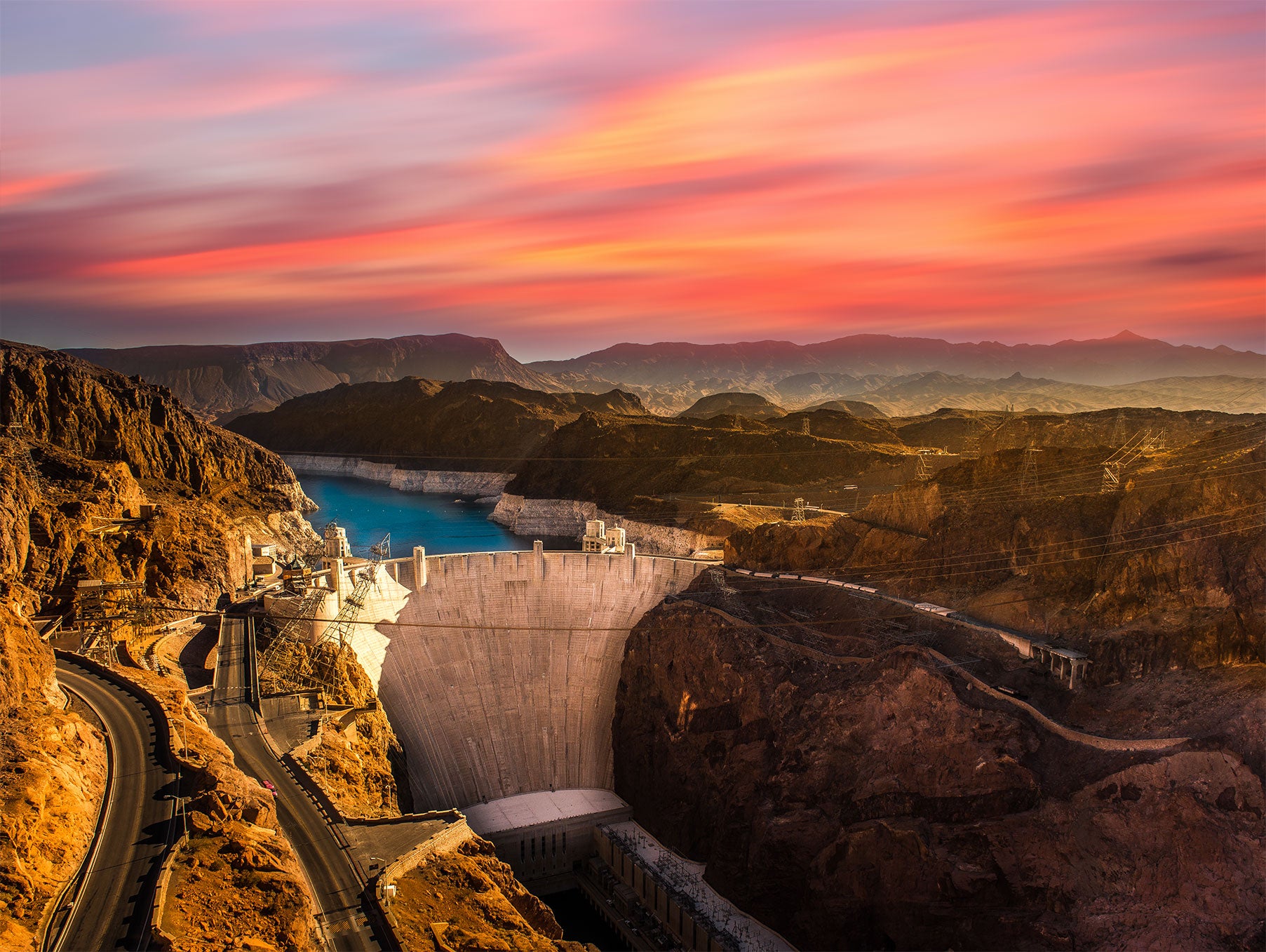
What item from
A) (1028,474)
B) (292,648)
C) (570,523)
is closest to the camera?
(292,648)

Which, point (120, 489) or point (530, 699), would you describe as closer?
point (120, 489)

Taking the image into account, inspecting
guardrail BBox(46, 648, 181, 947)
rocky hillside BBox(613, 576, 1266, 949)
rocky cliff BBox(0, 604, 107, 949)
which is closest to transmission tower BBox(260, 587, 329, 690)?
guardrail BBox(46, 648, 181, 947)

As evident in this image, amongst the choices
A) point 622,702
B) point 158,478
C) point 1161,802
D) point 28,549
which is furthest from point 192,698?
point 158,478

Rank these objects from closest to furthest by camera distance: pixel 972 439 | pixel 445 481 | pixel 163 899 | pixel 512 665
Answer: pixel 163 899
pixel 512 665
pixel 972 439
pixel 445 481

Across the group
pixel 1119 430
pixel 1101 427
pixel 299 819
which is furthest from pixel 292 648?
pixel 1101 427

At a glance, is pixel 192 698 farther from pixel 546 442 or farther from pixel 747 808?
pixel 546 442

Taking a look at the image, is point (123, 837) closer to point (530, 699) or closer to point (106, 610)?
point (106, 610)
